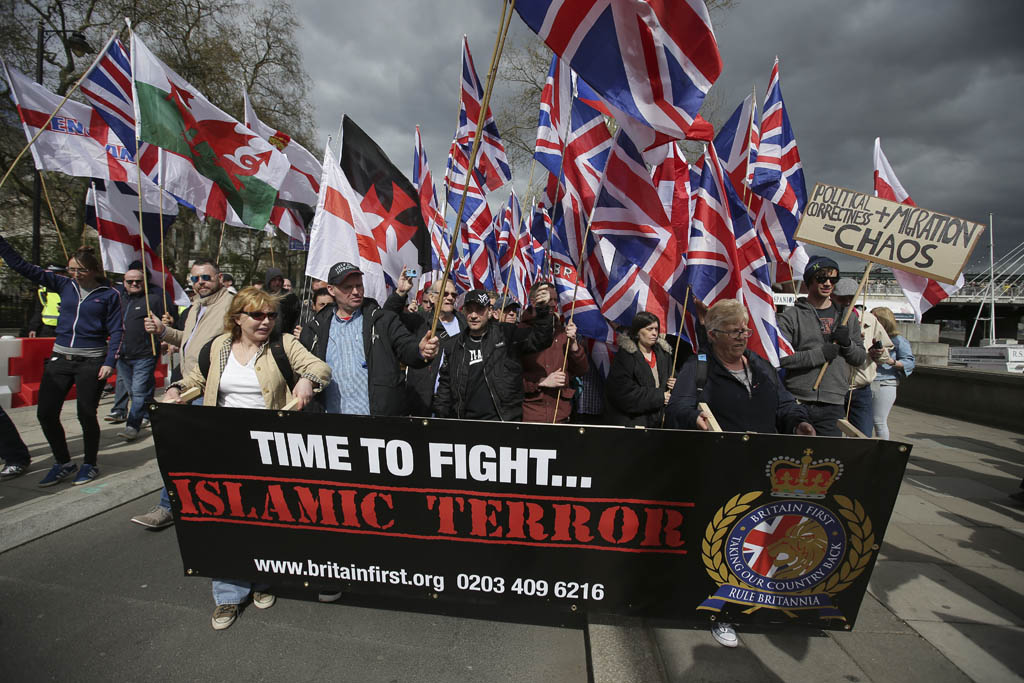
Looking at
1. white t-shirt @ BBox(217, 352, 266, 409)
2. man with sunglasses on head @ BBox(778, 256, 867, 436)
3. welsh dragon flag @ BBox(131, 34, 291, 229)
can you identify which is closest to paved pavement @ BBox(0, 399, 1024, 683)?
man with sunglasses on head @ BBox(778, 256, 867, 436)

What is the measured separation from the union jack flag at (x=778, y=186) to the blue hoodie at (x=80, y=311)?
6661mm

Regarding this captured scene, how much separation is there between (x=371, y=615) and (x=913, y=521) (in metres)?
4.41

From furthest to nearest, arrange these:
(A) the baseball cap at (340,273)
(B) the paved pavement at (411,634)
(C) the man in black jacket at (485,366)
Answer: (C) the man in black jacket at (485,366) < (A) the baseball cap at (340,273) < (B) the paved pavement at (411,634)

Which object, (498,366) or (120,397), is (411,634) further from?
(120,397)

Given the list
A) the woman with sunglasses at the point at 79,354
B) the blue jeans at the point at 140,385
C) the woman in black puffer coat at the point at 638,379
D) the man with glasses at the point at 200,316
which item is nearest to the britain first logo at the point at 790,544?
the woman in black puffer coat at the point at 638,379

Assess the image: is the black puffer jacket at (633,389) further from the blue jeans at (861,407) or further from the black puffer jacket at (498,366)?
the blue jeans at (861,407)

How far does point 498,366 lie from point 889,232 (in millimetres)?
3199

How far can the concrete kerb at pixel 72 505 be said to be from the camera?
350cm

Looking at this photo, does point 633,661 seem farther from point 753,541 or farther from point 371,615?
point 371,615

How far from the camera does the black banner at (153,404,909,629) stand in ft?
7.55

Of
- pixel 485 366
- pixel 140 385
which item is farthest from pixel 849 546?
pixel 140 385

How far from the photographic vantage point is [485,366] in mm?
3766

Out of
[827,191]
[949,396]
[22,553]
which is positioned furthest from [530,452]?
[949,396]

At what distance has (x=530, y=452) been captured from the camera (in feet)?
7.71
